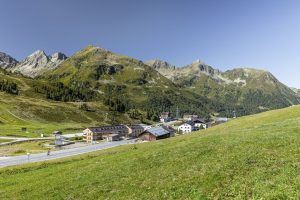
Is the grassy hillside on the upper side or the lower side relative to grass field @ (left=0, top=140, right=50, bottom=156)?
lower

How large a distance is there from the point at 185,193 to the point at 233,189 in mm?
3597

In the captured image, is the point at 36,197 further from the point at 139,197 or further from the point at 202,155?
the point at 202,155

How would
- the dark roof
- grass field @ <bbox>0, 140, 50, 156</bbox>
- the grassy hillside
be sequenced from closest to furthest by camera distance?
the grassy hillside < grass field @ <bbox>0, 140, 50, 156</bbox> < the dark roof

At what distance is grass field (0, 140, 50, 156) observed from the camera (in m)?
136

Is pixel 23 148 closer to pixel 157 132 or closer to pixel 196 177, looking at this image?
pixel 157 132

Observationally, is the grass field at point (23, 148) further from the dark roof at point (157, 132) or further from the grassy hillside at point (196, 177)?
the grassy hillside at point (196, 177)

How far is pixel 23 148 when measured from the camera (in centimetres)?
14950

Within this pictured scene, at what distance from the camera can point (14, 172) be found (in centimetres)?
5322

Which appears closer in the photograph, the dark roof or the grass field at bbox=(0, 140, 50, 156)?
the grass field at bbox=(0, 140, 50, 156)

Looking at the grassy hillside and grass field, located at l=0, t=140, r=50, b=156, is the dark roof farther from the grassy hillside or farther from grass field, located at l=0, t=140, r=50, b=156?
the grassy hillside

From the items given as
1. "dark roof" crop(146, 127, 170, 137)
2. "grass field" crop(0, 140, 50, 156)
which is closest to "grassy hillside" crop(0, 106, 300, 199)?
"grass field" crop(0, 140, 50, 156)

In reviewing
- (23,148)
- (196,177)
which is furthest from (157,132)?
(196,177)

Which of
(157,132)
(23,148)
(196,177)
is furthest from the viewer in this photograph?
(157,132)

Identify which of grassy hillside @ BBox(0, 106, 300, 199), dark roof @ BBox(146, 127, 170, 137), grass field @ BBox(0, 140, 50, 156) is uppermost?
dark roof @ BBox(146, 127, 170, 137)
